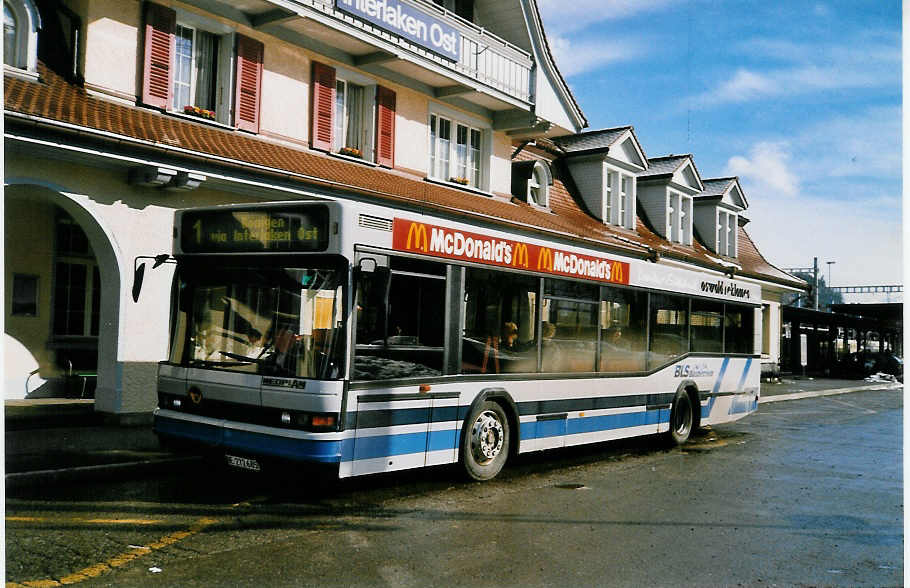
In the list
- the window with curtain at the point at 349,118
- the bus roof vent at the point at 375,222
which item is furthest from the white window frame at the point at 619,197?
the bus roof vent at the point at 375,222

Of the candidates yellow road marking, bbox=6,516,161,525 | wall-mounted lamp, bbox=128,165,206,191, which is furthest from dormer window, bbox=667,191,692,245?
yellow road marking, bbox=6,516,161,525

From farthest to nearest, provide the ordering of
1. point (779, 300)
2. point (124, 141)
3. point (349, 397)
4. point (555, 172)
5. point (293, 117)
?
1. point (779, 300)
2. point (555, 172)
3. point (293, 117)
4. point (124, 141)
5. point (349, 397)

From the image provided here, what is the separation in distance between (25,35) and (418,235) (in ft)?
23.9

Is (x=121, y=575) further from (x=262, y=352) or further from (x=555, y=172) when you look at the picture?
(x=555, y=172)

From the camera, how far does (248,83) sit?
14.4m

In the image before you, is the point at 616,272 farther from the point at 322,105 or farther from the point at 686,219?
the point at 686,219

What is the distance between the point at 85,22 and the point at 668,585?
1110cm

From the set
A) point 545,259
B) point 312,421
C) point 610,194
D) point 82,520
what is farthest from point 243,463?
point 610,194

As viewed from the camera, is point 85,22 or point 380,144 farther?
point 380,144

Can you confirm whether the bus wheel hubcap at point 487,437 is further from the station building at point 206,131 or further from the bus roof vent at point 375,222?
the station building at point 206,131

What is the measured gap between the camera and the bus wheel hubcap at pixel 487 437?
916cm

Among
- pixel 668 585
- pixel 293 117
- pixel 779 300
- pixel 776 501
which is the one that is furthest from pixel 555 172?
pixel 668 585

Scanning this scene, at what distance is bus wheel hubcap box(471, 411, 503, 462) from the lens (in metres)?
9.16

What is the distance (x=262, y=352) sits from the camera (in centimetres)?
773
